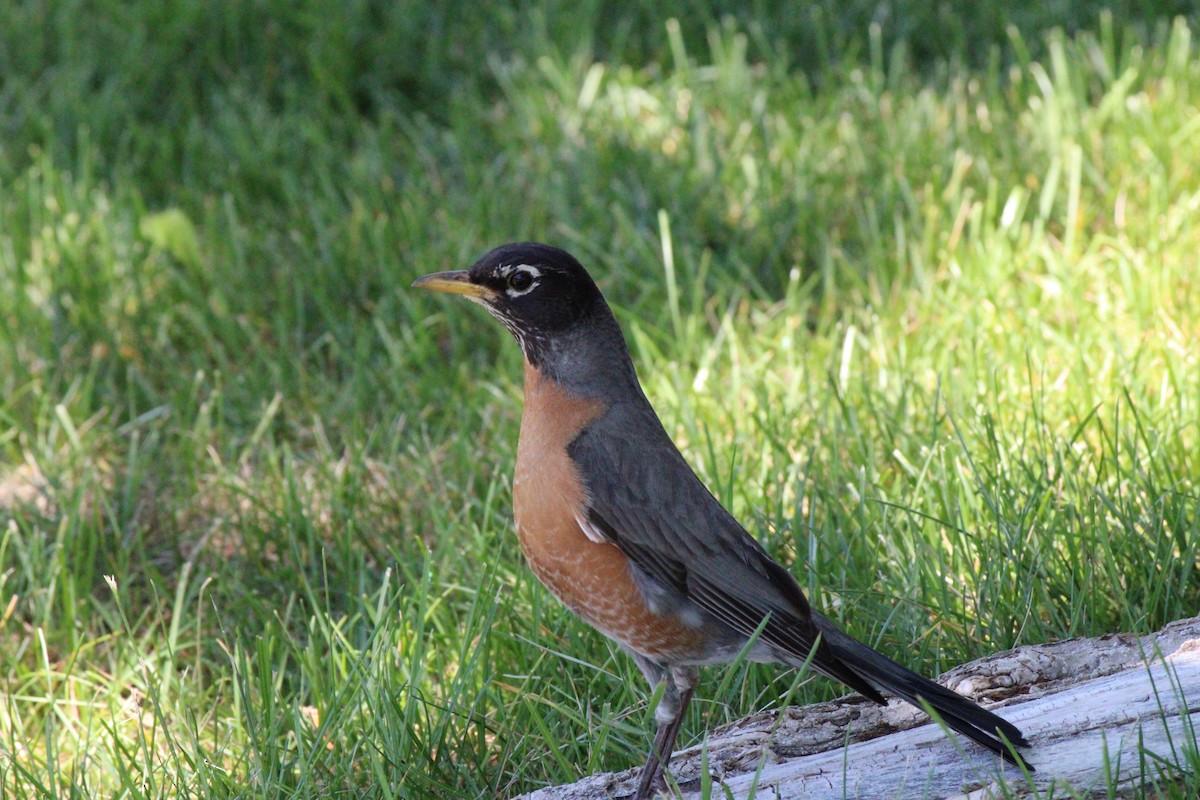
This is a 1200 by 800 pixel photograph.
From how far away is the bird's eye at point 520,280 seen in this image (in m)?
3.17

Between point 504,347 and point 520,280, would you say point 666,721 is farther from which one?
point 504,347

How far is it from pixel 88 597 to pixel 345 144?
3.01 m

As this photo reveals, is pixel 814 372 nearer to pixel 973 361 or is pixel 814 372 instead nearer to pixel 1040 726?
pixel 973 361

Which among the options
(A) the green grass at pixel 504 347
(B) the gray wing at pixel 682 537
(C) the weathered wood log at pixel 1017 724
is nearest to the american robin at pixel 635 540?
(B) the gray wing at pixel 682 537

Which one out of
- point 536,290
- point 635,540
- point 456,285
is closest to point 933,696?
point 635,540

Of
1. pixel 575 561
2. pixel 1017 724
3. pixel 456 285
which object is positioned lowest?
pixel 1017 724

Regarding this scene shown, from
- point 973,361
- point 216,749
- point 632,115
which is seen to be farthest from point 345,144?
point 216,749

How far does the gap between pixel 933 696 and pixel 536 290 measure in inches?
48.0

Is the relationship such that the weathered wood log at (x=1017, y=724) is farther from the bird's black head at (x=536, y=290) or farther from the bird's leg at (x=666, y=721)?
the bird's black head at (x=536, y=290)

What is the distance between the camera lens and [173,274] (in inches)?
207

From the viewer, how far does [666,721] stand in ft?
9.42

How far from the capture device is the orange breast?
2.85 m

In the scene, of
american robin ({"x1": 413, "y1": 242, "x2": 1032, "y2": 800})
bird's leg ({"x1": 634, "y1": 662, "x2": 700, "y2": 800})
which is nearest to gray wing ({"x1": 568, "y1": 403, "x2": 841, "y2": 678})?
american robin ({"x1": 413, "y1": 242, "x2": 1032, "y2": 800})

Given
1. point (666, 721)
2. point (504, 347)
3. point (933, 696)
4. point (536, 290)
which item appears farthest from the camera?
point (504, 347)
